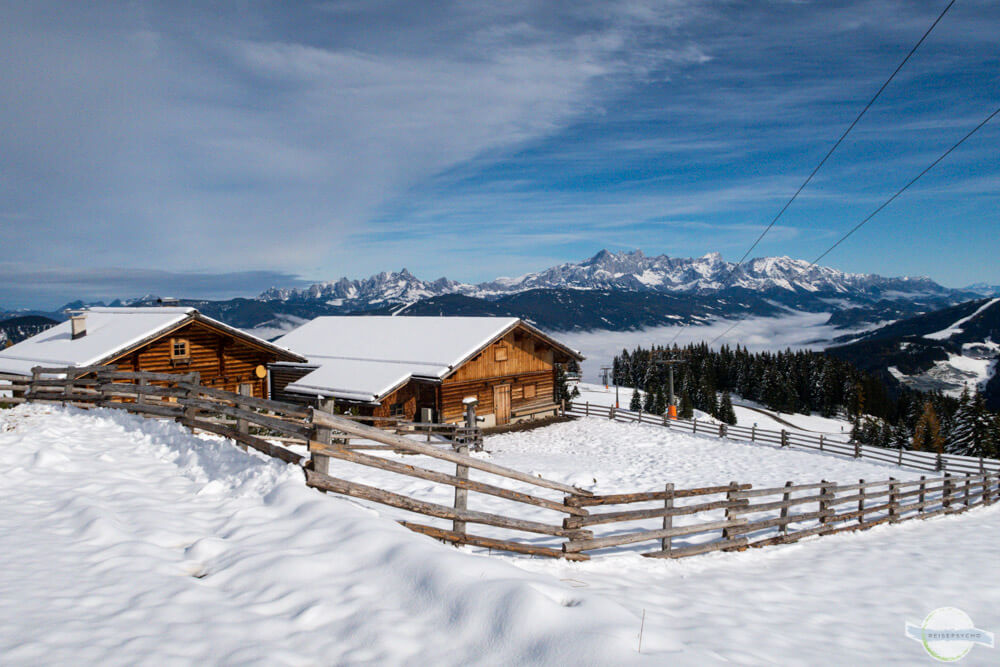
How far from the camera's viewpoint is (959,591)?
915 centimetres

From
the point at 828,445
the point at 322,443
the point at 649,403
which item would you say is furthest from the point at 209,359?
Result: the point at 649,403

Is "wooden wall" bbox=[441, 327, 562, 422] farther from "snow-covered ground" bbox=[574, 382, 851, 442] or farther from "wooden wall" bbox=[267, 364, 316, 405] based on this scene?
"snow-covered ground" bbox=[574, 382, 851, 442]

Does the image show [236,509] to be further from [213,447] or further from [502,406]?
[502,406]

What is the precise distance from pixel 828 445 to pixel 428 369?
2274 cm

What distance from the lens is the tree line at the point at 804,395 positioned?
74.4 metres

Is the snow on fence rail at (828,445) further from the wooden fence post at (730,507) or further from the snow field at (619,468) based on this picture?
the wooden fence post at (730,507)

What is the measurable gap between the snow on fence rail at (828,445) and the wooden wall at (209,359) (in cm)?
2077

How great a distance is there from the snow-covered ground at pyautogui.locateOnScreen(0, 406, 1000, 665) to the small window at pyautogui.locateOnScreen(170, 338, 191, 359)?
1386cm

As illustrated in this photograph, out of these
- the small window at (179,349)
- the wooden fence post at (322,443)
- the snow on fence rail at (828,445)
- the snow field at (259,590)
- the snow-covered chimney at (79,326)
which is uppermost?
the snow-covered chimney at (79,326)

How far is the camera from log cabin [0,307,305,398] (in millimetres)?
23406

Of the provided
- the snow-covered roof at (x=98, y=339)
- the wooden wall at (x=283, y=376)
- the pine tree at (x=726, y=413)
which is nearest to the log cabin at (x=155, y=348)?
the snow-covered roof at (x=98, y=339)

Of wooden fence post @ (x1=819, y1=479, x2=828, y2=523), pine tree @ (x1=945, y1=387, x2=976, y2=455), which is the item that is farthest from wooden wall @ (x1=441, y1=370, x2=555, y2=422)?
pine tree @ (x1=945, y1=387, x2=976, y2=455)

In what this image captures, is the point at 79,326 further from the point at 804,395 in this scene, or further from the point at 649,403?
the point at 804,395

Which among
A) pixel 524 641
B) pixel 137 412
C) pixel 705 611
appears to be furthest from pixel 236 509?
pixel 137 412
